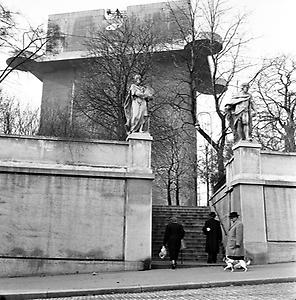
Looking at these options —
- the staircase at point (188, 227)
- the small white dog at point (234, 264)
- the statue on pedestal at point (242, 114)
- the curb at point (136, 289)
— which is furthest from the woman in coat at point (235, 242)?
the statue on pedestal at point (242, 114)

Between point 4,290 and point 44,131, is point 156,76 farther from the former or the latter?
point 4,290

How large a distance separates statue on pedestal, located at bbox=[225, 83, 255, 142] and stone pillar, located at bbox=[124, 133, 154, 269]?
134 inches

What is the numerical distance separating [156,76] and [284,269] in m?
20.9

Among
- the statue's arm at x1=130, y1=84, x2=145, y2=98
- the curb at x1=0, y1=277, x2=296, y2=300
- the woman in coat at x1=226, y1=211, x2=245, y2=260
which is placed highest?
the statue's arm at x1=130, y1=84, x2=145, y2=98

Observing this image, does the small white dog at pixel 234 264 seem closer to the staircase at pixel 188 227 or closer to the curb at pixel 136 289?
the curb at pixel 136 289

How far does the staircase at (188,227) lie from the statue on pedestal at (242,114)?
4.14 m

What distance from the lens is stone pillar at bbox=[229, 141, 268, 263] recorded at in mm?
15602

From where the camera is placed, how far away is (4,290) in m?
10.7

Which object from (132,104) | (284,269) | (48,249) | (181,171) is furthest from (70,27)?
(284,269)

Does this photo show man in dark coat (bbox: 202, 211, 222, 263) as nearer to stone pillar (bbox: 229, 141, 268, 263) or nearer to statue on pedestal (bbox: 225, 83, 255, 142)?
stone pillar (bbox: 229, 141, 268, 263)

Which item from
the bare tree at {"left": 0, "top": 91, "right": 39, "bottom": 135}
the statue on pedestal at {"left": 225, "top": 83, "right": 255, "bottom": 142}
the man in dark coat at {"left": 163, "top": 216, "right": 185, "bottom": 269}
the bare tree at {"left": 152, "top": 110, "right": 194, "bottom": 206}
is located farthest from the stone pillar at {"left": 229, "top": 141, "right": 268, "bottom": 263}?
the bare tree at {"left": 0, "top": 91, "right": 39, "bottom": 135}

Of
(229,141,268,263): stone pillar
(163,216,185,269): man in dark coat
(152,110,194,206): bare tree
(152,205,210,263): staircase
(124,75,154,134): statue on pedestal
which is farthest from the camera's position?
(152,110,194,206): bare tree

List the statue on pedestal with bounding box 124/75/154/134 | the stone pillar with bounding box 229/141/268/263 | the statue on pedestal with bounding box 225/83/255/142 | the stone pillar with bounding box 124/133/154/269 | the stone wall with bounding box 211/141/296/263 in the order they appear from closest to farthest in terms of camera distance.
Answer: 1. the stone pillar with bounding box 124/133/154/269
2. the stone pillar with bounding box 229/141/268/263
3. the stone wall with bounding box 211/141/296/263
4. the statue on pedestal with bounding box 124/75/154/134
5. the statue on pedestal with bounding box 225/83/255/142

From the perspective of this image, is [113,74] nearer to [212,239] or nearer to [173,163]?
[173,163]
